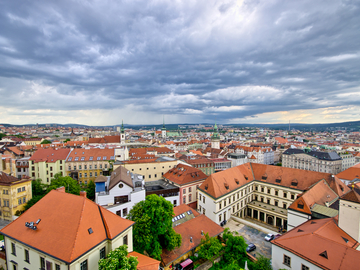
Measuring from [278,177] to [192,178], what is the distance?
23.0 metres

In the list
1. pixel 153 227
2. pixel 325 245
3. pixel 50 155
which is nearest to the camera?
pixel 325 245

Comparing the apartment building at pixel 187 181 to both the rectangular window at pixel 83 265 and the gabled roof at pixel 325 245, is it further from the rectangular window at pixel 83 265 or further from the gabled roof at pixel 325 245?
the rectangular window at pixel 83 265

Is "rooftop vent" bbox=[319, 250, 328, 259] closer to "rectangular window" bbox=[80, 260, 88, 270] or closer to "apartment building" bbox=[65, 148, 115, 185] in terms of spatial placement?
"rectangular window" bbox=[80, 260, 88, 270]

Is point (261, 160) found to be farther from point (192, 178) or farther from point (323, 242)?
point (323, 242)

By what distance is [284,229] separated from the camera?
4266cm

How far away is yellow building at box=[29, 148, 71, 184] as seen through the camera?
186 feet

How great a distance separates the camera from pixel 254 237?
119 feet

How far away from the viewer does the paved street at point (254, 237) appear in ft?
105

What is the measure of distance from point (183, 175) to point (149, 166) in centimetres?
1168

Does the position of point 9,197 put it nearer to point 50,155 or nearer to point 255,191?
point 50,155

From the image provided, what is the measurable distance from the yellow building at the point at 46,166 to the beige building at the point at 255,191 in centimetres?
4540

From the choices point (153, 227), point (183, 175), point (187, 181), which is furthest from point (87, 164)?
point (153, 227)

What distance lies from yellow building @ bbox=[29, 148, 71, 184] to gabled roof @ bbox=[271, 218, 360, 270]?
61.5 m

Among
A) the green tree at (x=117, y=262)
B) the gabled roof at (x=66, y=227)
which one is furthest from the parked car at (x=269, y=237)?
the green tree at (x=117, y=262)
